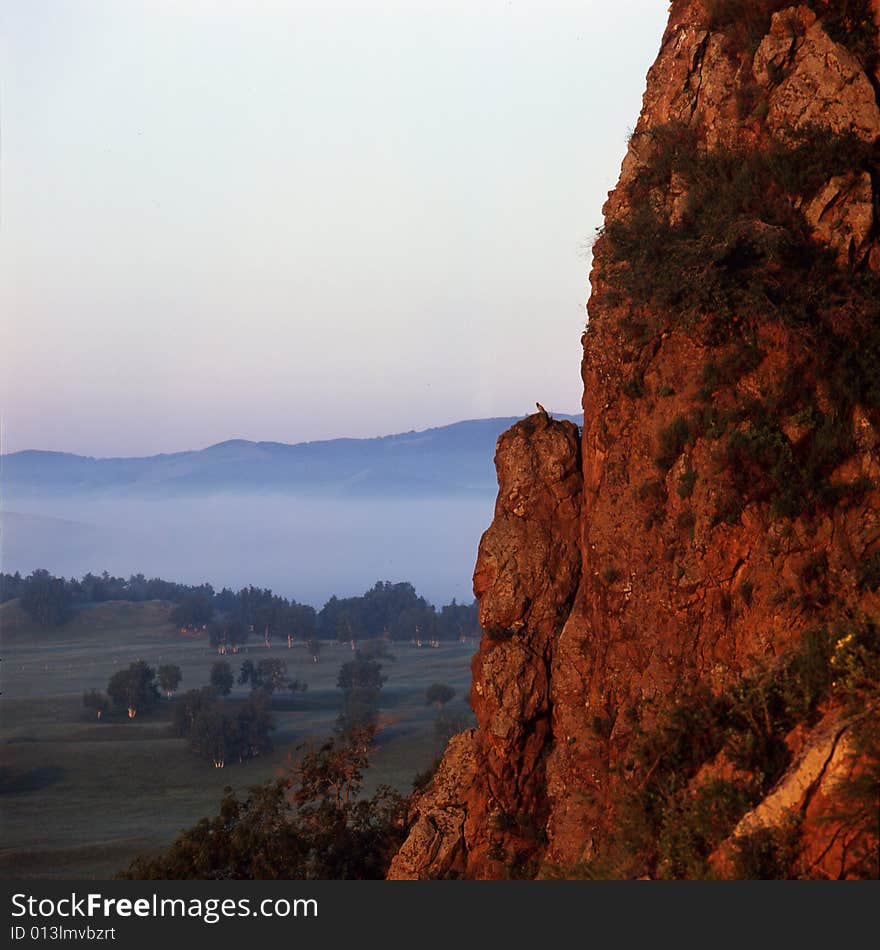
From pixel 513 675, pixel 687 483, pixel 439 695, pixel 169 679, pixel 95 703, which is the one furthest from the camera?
pixel 169 679

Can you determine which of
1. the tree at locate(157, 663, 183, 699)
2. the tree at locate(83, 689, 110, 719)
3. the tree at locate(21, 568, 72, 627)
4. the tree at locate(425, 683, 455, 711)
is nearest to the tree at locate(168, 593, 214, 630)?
the tree at locate(21, 568, 72, 627)

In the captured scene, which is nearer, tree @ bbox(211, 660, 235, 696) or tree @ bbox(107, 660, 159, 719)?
tree @ bbox(107, 660, 159, 719)

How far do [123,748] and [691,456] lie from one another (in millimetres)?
84166

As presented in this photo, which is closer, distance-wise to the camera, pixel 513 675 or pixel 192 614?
pixel 513 675

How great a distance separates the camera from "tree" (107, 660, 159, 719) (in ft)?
354

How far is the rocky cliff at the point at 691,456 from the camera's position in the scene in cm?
1627

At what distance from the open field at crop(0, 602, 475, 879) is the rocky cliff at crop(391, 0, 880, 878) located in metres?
42.2

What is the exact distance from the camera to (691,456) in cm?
1728

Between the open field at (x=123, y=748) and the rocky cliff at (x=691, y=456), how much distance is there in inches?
1661

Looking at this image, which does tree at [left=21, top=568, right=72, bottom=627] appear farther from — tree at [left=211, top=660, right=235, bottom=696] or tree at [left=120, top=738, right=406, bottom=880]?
tree at [left=120, top=738, right=406, bottom=880]

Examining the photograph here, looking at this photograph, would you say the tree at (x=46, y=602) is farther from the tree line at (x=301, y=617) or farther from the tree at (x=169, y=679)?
A: the tree at (x=169, y=679)

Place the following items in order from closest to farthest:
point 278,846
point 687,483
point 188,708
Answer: point 687,483, point 278,846, point 188,708

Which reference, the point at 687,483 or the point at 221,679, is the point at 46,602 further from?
the point at 687,483

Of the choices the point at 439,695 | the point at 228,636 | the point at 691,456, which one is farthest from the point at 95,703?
the point at 691,456
